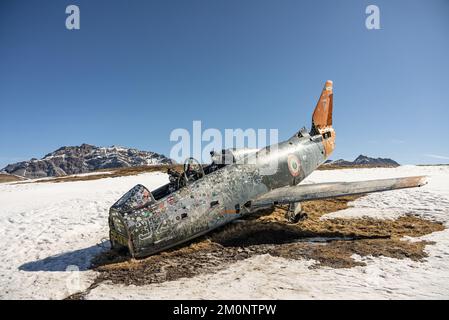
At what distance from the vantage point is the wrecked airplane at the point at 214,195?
31.2 ft

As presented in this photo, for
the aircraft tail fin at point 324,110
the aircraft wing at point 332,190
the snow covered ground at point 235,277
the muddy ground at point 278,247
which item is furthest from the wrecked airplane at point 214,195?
the aircraft tail fin at point 324,110

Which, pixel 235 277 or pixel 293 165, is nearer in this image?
pixel 235 277

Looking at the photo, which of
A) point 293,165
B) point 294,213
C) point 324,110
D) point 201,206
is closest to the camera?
point 201,206

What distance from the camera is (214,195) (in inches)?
434

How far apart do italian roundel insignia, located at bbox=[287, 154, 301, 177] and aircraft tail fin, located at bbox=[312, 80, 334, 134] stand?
4574 millimetres

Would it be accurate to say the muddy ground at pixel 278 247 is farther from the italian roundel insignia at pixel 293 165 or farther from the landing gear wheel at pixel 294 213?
the italian roundel insignia at pixel 293 165

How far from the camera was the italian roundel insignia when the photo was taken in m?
15.3

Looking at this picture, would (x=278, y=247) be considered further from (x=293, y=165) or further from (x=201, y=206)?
(x=293, y=165)

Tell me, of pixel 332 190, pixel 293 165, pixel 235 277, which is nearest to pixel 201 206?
pixel 235 277

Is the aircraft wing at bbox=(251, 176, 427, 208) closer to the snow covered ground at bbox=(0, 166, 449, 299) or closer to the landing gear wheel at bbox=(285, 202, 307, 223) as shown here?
the landing gear wheel at bbox=(285, 202, 307, 223)

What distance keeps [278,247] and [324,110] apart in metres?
13.6

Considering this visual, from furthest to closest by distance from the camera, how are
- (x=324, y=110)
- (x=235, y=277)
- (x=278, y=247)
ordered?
(x=324, y=110) → (x=278, y=247) → (x=235, y=277)
